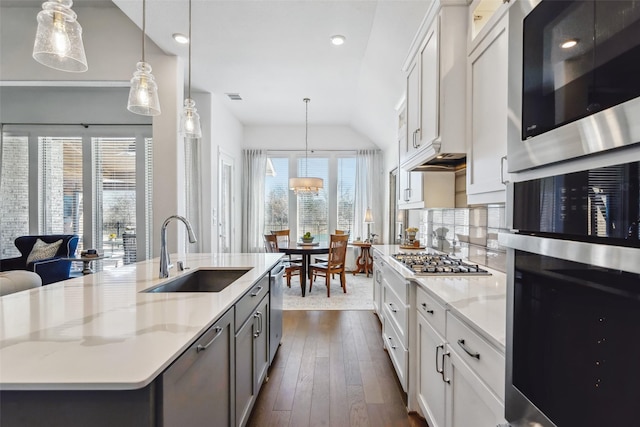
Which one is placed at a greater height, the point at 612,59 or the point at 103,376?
the point at 612,59

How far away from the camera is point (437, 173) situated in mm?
2742

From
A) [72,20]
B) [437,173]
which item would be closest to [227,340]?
[72,20]

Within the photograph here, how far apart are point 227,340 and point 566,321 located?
1.30 m

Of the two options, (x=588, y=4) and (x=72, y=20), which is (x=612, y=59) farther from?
(x=72, y=20)

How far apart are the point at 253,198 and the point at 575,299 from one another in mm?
6123

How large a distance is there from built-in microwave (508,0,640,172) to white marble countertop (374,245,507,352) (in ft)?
2.01

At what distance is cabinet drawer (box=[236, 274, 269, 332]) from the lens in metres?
1.61

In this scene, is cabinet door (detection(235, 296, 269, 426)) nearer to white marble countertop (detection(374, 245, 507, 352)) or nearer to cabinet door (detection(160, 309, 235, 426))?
cabinet door (detection(160, 309, 235, 426))

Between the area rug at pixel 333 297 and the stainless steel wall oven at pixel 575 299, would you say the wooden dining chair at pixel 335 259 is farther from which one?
the stainless steel wall oven at pixel 575 299

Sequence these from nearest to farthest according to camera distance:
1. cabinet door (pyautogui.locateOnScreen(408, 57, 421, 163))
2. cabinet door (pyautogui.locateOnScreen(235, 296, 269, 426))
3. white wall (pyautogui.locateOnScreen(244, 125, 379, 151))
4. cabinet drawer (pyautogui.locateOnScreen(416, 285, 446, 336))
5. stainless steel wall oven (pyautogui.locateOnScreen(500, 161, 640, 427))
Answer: stainless steel wall oven (pyautogui.locateOnScreen(500, 161, 640, 427)) < cabinet drawer (pyautogui.locateOnScreen(416, 285, 446, 336)) < cabinet door (pyautogui.locateOnScreen(235, 296, 269, 426)) < cabinet door (pyautogui.locateOnScreen(408, 57, 421, 163)) < white wall (pyautogui.locateOnScreen(244, 125, 379, 151))

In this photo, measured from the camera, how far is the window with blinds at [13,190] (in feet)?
16.1

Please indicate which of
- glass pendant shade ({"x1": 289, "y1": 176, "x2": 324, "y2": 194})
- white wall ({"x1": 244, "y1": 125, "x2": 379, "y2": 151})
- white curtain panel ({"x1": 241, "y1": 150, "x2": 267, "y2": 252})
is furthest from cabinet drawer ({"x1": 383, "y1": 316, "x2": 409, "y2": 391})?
white wall ({"x1": 244, "y1": 125, "x2": 379, "y2": 151})

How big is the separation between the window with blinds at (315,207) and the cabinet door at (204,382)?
16.9ft

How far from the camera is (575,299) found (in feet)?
1.93
